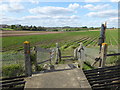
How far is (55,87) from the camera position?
301 cm

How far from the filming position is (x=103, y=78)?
4.14 meters

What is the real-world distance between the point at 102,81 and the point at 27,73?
2852 mm

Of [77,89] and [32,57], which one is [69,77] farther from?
[32,57]

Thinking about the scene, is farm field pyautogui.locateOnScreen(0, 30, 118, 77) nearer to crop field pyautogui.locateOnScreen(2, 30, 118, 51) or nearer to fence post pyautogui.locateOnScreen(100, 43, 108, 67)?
crop field pyautogui.locateOnScreen(2, 30, 118, 51)

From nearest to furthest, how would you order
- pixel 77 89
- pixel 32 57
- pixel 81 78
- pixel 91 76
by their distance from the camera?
pixel 77 89
pixel 81 78
pixel 91 76
pixel 32 57

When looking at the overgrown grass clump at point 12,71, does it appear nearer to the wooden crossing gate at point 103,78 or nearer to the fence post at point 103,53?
the wooden crossing gate at point 103,78

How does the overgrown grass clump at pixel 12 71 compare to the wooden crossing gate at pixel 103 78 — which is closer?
the wooden crossing gate at pixel 103 78

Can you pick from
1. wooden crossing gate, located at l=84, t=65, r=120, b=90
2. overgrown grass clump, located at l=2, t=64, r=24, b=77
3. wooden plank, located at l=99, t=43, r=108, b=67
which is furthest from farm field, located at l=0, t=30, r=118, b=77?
wooden crossing gate, located at l=84, t=65, r=120, b=90

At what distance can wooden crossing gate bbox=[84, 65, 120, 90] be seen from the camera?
151 inches

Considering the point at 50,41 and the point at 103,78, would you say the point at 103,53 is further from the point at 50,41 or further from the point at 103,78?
the point at 50,41

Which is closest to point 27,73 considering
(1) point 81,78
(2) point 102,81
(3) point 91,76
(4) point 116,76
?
(1) point 81,78

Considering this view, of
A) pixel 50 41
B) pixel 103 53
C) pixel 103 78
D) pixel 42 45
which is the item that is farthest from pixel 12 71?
pixel 50 41

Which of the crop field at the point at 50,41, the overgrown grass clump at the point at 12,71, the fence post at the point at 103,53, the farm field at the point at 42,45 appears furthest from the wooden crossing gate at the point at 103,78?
the crop field at the point at 50,41

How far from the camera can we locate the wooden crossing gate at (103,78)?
384cm
